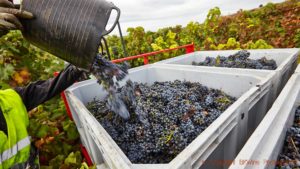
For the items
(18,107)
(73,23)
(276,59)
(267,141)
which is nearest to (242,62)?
(276,59)

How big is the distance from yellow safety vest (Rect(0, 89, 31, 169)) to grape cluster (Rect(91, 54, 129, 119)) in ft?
1.55

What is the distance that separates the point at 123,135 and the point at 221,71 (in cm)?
111

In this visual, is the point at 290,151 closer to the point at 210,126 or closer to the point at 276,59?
the point at 210,126

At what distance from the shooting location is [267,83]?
137cm

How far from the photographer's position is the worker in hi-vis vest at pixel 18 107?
83 cm

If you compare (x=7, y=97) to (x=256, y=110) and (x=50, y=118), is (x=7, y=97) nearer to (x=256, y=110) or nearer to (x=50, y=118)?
(x=50, y=118)

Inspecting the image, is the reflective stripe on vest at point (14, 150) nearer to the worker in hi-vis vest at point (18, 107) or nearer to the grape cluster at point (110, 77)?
the worker in hi-vis vest at point (18, 107)

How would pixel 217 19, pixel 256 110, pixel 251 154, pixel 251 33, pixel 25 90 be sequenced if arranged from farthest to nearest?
pixel 217 19 → pixel 251 33 → pixel 256 110 → pixel 25 90 → pixel 251 154

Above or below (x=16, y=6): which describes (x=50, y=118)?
below

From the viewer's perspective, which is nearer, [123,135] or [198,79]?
[123,135]

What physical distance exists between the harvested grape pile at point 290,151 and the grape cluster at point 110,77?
89cm

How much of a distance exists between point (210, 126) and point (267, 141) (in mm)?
222

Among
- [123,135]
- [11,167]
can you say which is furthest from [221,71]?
[11,167]

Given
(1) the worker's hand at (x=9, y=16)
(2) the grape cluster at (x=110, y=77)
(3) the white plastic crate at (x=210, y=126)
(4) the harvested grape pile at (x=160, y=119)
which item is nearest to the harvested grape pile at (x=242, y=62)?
(3) the white plastic crate at (x=210, y=126)
